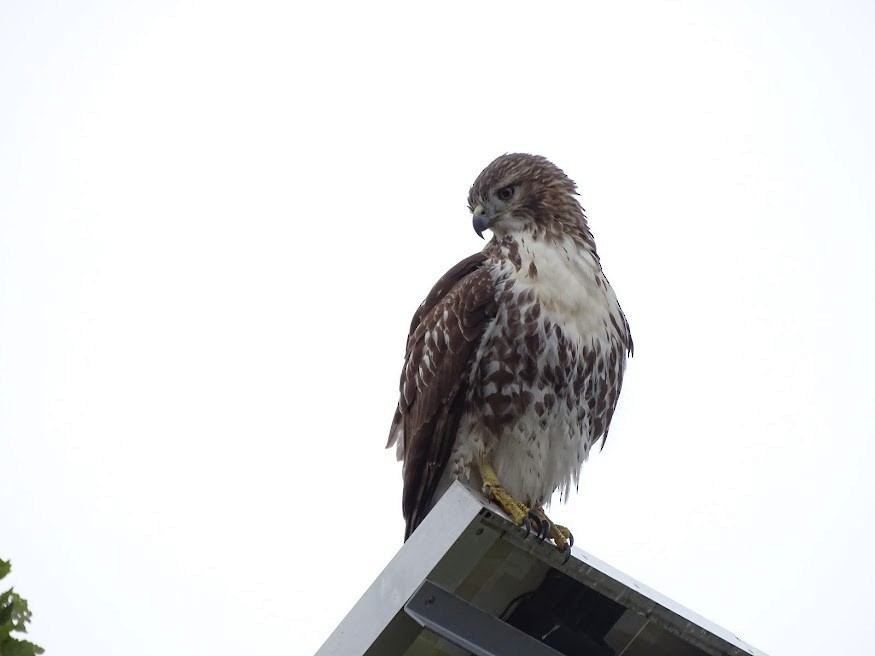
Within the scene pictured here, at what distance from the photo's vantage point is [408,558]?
3.82m

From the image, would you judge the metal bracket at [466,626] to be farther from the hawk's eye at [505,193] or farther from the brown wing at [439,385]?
the hawk's eye at [505,193]

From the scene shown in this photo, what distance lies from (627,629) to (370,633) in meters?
0.95

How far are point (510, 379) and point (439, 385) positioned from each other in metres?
0.35

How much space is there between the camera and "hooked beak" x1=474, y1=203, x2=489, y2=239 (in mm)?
6461

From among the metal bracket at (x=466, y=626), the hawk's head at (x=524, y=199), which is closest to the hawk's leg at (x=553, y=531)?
the metal bracket at (x=466, y=626)

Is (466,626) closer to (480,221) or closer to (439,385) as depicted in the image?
(439,385)

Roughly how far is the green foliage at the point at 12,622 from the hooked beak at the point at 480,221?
3651 millimetres

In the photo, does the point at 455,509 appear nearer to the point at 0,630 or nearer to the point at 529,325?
the point at 0,630

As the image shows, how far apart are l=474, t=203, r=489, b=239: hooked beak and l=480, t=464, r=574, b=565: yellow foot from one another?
1406 mm

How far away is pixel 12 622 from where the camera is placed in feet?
10.6

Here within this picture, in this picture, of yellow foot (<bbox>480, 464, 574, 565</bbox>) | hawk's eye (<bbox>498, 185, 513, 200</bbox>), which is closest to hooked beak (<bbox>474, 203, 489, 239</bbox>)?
hawk's eye (<bbox>498, 185, 513, 200</bbox>)

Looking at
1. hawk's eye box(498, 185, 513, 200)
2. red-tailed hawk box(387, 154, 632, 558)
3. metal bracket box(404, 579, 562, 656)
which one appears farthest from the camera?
hawk's eye box(498, 185, 513, 200)

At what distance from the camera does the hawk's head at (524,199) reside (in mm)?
6430

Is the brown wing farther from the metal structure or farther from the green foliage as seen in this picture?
the green foliage
